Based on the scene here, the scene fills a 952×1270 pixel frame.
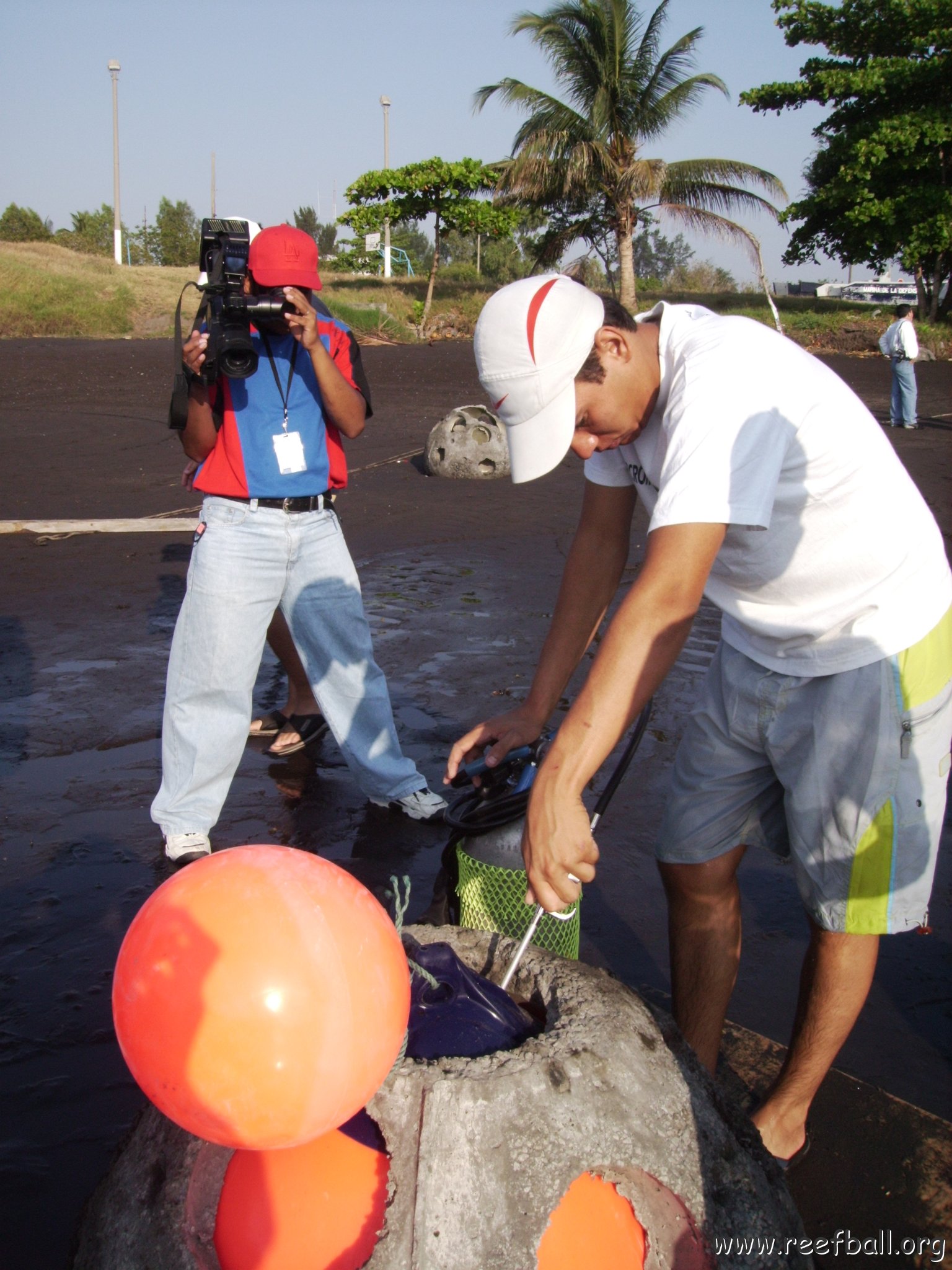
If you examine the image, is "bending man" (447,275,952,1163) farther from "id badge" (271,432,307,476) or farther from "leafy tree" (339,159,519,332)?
"leafy tree" (339,159,519,332)

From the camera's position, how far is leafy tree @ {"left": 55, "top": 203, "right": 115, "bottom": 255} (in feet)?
165

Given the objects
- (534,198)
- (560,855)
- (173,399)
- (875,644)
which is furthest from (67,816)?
(534,198)

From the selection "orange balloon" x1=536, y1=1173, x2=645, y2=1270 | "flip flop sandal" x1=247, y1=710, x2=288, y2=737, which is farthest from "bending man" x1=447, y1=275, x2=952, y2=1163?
"flip flop sandal" x1=247, y1=710, x2=288, y2=737

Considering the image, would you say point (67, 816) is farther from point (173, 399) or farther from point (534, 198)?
point (534, 198)

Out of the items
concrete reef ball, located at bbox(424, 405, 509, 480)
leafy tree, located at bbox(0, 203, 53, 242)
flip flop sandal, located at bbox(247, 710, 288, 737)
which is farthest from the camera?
leafy tree, located at bbox(0, 203, 53, 242)

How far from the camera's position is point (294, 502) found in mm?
3908

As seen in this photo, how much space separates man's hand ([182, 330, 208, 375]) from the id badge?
1.25 feet

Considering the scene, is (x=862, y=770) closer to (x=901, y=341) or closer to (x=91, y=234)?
(x=901, y=341)

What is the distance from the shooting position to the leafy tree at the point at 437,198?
95.8ft

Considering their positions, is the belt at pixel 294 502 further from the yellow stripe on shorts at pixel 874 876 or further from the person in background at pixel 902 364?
the person in background at pixel 902 364

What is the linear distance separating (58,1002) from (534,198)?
29384 millimetres

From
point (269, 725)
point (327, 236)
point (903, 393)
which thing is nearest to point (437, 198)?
point (903, 393)

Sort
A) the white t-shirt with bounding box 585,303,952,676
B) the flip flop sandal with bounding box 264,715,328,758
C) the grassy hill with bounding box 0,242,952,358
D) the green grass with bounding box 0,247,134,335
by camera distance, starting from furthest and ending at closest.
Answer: the grassy hill with bounding box 0,242,952,358 → the green grass with bounding box 0,247,134,335 → the flip flop sandal with bounding box 264,715,328,758 → the white t-shirt with bounding box 585,303,952,676

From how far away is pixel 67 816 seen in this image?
4270 mm
